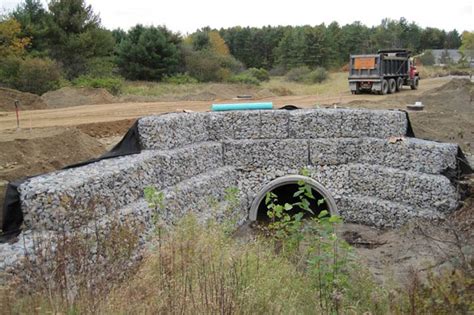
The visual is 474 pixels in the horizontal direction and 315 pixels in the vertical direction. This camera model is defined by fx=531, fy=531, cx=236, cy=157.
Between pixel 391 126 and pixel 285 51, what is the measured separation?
40.3 metres

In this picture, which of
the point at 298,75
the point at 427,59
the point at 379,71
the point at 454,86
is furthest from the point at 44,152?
the point at 427,59

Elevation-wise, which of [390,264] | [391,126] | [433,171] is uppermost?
[391,126]

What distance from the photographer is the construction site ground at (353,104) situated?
29.8 ft

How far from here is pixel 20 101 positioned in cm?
2048

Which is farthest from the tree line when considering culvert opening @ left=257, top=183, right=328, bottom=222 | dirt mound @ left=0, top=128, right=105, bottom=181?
culvert opening @ left=257, top=183, right=328, bottom=222

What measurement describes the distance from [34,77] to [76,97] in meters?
4.28

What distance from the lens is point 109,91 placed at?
2736 centimetres

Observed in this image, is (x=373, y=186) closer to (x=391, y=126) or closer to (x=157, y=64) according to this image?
(x=391, y=126)

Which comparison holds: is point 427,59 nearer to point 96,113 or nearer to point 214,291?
point 96,113

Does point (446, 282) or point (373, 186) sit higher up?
point (446, 282)

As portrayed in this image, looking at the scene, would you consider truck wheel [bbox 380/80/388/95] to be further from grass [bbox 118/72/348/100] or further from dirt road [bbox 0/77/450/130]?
grass [bbox 118/72/348/100]

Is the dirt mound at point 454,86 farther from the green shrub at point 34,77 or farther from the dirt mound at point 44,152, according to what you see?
the dirt mound at point 44,152

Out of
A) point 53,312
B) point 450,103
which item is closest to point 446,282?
point 53,312

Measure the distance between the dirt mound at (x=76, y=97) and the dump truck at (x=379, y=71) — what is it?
37.0 feet
